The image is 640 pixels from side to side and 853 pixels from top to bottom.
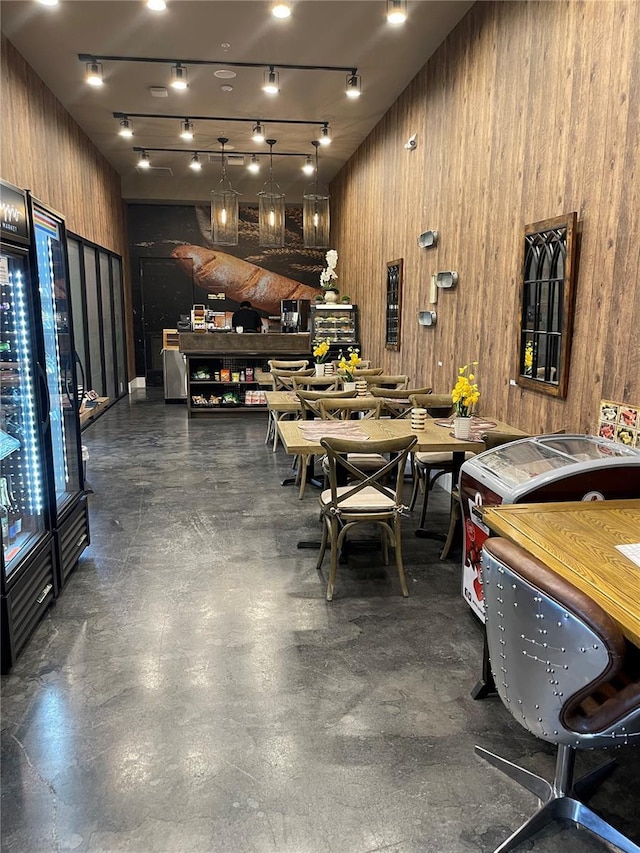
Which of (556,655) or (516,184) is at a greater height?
(516,184)

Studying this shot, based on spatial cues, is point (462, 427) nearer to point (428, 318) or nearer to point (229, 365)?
point (428, 318)

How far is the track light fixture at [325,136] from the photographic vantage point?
8.28m

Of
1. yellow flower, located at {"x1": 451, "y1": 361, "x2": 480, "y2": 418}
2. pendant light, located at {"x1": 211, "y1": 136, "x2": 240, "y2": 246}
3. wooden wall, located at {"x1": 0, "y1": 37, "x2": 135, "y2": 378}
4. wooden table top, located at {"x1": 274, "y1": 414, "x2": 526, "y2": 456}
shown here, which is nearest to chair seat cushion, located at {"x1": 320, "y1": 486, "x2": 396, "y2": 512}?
wooden table top, located at {"x1": 274, "y1": 414, "x2": 526, "y2": 456}

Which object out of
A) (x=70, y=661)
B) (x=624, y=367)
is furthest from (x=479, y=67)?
(x=70, y=661)

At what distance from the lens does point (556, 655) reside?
5.09ft

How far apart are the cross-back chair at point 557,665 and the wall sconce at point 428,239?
4797 mm

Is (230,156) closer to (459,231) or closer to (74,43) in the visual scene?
(74,43)

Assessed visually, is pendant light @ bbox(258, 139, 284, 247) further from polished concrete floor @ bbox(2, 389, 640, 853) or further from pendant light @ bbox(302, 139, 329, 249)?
polished concrete floor @ bbox(2, 389, 640, 853)

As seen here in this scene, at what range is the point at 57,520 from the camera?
3.37 meters

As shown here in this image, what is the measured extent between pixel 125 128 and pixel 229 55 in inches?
111

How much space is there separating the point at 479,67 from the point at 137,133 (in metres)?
5.65

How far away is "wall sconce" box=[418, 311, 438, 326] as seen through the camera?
610 cm

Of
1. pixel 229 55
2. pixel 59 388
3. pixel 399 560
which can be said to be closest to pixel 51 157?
pixel 229 55

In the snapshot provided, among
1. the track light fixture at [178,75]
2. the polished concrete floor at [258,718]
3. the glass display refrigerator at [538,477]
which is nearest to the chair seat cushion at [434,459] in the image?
the polished concrete floor at [258,718]
